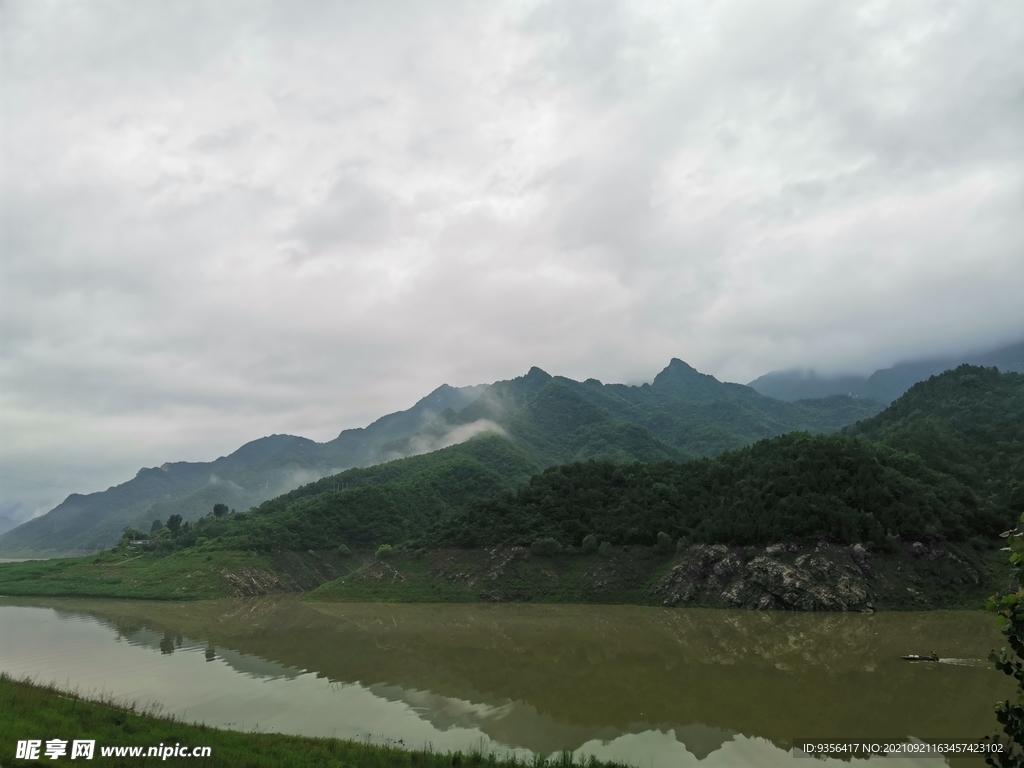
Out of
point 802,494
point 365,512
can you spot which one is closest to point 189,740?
point 802,494

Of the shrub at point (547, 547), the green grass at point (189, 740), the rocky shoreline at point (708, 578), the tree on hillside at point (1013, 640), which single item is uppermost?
the tree on hillside at point (1013, 640)

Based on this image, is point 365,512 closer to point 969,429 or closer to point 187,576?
point 187,576

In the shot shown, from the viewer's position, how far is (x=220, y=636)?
54656 millimetres

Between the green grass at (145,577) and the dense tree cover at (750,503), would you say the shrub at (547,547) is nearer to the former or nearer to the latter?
the dense tree cover at (750,503)

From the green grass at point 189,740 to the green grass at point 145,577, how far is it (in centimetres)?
7400

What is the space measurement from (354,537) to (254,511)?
5086 centimetres

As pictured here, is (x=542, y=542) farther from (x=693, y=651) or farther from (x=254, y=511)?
(x=254, y=511)

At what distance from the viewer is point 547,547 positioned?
81312 millimetres

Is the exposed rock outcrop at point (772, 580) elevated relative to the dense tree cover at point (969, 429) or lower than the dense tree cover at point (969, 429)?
lower

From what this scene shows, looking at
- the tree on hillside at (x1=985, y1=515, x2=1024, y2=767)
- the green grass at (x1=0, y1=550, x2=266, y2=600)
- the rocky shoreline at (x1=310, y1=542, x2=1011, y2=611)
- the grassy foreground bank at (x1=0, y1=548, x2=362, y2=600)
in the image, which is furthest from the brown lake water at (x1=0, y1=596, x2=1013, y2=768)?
the grassy foreground bank at (x1=0, y1=548, x2=362, y2=600)

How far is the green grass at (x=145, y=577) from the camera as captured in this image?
88062 millimetres

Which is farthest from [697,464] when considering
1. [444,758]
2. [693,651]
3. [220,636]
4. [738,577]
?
[444,758]

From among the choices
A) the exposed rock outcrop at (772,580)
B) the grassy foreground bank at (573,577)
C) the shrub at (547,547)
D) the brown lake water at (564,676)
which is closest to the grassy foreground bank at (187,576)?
the grassy foreground bank at (573,577)

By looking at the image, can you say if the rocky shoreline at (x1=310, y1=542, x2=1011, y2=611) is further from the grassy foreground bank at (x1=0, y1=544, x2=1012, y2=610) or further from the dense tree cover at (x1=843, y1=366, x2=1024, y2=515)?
the dense tree cover at (x1=843, y1=366, x2=1024, y2=515)
